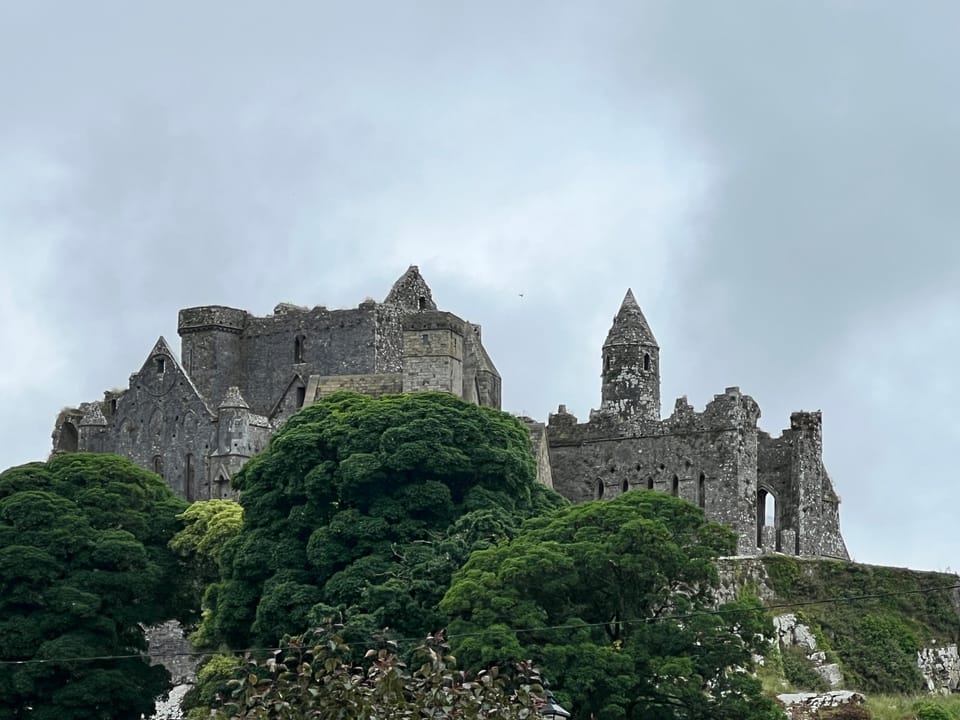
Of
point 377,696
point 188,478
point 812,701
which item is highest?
point 188,478

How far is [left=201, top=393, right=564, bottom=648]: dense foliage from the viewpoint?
64.7 metres

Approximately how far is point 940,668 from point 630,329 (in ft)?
55.6

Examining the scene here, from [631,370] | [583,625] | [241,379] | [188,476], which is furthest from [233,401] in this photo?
[583,625]

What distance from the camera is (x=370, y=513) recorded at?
67.8 metres

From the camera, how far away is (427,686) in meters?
37.5

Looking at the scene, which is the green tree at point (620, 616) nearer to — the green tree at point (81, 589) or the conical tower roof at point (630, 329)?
Result: the green tree at point (81, 589)

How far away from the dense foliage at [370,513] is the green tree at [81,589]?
221cm

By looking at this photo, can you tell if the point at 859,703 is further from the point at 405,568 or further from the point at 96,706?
the point at 96,706

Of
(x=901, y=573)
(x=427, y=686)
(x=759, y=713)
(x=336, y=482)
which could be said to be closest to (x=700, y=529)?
(x=759, y=713)

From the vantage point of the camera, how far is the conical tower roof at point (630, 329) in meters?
85.1

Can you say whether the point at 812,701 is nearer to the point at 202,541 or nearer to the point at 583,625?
the point at 583,625

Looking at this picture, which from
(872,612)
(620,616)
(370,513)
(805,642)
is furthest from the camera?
(872,612)

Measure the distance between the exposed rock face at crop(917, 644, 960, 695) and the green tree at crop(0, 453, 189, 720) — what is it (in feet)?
71.5

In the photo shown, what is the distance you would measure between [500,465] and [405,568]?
Answer: 5709 mm
